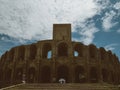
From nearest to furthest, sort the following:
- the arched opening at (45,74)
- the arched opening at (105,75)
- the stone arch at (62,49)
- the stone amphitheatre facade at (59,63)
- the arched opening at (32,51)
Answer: the stone amphitheatre facade at (59,63)
the arched opening at (45,74)
the arched opening at (105,75)
the stone arch at (62,49)
the arched opening at (32,51)

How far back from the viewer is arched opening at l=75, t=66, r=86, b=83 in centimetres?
3120

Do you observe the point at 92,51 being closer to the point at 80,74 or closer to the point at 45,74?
the point at 80,74

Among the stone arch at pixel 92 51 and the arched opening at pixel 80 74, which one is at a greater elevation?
the stone arch at pixel 92 51

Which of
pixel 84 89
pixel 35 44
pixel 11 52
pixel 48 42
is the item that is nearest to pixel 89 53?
pixel 48 42

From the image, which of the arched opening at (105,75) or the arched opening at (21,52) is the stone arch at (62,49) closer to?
the arched opening at (21,52)

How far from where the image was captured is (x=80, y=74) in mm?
33094

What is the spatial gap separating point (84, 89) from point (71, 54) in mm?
15358

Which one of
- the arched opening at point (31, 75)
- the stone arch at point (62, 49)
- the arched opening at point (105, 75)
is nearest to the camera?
the arched opening at point (31, 75)

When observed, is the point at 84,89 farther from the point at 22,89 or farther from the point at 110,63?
the point at 110,63

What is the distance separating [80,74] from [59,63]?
5.03 meters

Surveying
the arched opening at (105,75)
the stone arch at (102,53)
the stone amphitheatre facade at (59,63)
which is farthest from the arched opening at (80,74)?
the stone arch at (102,53)

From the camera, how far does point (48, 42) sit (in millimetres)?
32781

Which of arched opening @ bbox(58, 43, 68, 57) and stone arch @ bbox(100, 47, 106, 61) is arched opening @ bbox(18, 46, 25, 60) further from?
stone arch @ bbox(100, 47, 106, 61)

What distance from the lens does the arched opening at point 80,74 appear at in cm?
3120
